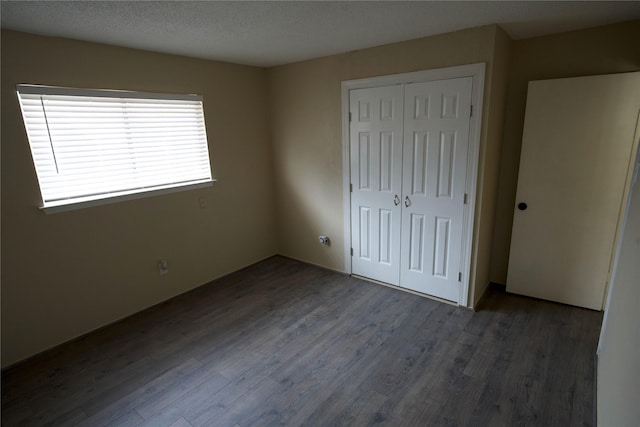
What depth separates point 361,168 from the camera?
3.41 meters

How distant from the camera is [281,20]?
221 cm

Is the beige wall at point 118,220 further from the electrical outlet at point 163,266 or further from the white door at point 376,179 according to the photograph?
the white door at point 376,179

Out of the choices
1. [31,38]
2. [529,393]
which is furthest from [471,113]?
[31,38]

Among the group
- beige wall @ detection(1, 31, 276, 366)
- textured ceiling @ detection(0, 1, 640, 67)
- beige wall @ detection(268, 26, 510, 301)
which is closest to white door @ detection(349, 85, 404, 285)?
beige wall @ detection(268, 26, 510, 301)

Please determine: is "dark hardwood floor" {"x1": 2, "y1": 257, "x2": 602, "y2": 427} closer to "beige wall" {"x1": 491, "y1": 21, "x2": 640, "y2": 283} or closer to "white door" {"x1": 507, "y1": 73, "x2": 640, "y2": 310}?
"white door" {"x1": 507, "y1": 73, "x2": 640, "y2": 310}

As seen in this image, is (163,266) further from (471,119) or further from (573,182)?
(573,182)

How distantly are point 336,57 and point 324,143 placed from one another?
2.86 ft

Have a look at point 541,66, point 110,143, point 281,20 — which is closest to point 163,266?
point 110,143

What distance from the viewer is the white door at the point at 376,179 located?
3.11m

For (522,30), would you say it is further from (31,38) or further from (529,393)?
(31,38)

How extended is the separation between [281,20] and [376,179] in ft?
5.54

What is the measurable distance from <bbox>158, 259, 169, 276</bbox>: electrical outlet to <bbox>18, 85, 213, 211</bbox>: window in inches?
27.5

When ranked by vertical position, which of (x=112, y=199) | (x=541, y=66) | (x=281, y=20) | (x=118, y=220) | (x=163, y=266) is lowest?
(x=163, y=266)

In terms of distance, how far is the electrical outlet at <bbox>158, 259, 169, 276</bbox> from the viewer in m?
3.25
